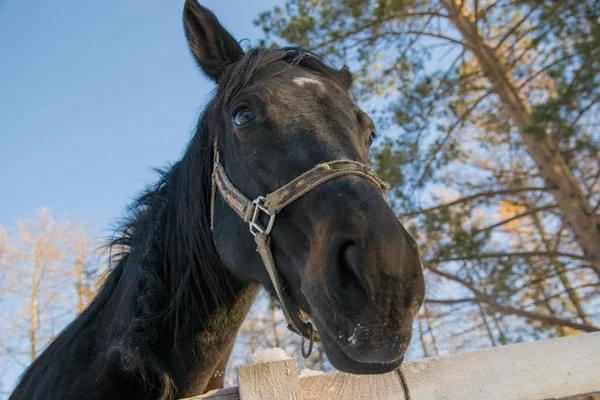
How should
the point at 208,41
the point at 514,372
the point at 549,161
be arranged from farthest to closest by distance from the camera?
the point at 549,161 → the point at 208,41 → the point at 514,372

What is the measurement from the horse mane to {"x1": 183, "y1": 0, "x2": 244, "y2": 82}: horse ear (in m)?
0.21

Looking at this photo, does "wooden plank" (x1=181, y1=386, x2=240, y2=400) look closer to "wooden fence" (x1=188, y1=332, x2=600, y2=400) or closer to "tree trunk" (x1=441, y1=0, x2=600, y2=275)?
"wooden fence" (x1=188, y1=332, x2=600, y2=400)

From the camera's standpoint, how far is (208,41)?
2.98m

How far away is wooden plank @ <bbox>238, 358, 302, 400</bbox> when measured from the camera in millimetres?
1716

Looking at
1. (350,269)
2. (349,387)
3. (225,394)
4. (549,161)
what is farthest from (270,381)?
(549,161)

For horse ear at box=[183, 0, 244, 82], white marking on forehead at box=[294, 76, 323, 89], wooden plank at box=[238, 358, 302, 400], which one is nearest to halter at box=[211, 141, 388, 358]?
wooden plank at box=[238, 358, 302, 400]

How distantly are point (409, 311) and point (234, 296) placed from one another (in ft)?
4.44

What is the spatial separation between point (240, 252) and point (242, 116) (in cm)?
77

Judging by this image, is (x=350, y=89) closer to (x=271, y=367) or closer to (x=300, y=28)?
(x=271, y=367)

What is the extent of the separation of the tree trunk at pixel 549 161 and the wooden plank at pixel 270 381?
23.7 feet

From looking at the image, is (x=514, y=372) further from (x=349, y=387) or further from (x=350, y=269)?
(x=350, y=269)

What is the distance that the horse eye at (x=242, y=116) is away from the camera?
2.33 m

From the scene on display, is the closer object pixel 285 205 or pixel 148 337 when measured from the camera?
pixel 285 205

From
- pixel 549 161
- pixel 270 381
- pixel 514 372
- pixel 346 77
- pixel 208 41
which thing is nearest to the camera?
pixel 270 381
